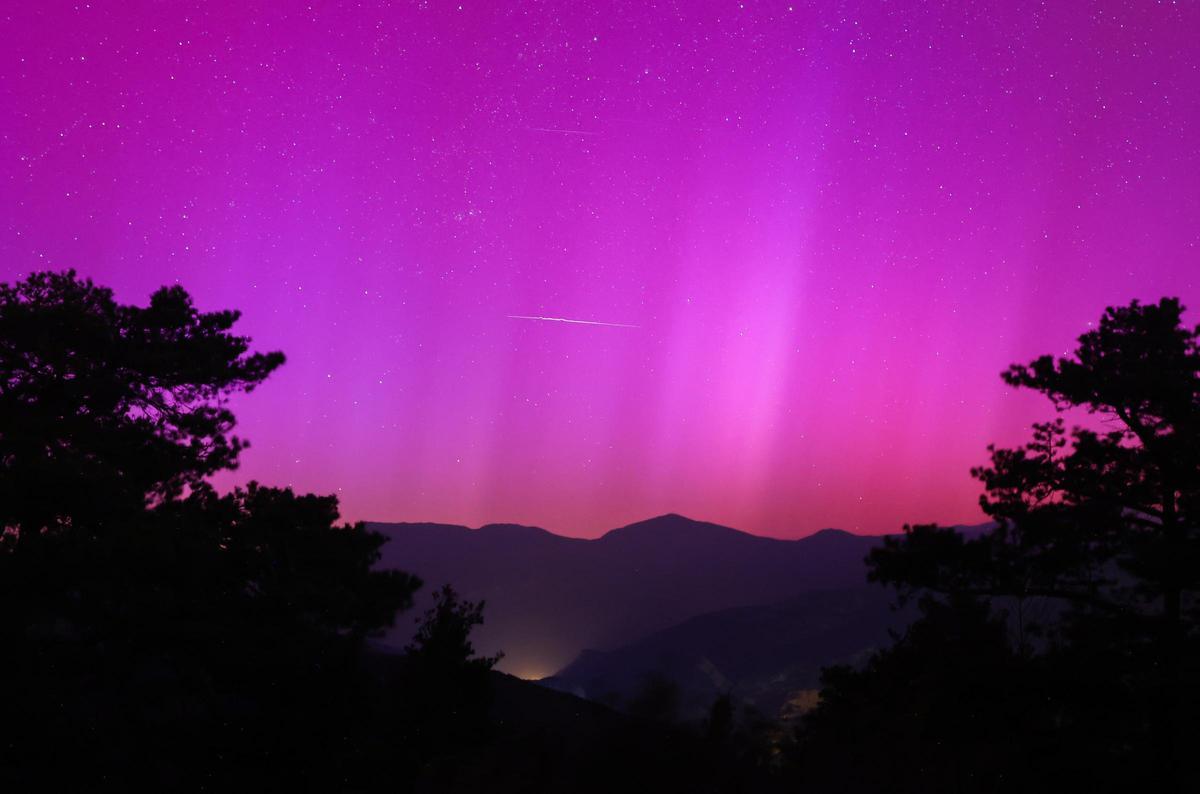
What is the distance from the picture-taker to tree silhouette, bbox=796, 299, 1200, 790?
41.9 ft

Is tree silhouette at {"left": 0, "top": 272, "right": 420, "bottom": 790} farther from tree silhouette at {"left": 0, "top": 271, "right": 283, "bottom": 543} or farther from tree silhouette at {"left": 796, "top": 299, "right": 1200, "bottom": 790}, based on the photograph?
tree silhouette at {"left": 796, "top": 299, "right": 1200, "bottom": 790}

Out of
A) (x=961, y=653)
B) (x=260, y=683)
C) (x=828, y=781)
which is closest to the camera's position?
(x=828, y=781)

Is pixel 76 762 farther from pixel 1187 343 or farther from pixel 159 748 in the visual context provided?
pixel 1187 343

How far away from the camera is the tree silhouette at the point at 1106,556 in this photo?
12.8 metres

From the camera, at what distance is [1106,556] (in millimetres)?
14234

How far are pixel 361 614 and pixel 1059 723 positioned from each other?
13816 mm

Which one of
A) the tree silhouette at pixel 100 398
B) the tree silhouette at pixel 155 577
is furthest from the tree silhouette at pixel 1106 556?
the tree silhouette at pixel 100 398

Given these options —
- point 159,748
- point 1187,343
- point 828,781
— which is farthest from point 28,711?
point 1187,343

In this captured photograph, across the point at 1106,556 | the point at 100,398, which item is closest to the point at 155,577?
the point at 100,398

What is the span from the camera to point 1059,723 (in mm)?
13711

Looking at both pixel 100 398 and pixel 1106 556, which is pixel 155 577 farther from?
pixel 1106 556

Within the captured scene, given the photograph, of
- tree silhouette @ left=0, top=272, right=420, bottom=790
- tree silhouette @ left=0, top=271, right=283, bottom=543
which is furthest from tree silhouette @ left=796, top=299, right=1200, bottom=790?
tree silhouette @ left=0, top=271, right=283, bottom=543

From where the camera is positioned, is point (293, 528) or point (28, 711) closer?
point (28, 711)

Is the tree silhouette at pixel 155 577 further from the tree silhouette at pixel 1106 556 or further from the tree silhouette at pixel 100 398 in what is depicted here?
the tree silhouette at pixel 1106 556
